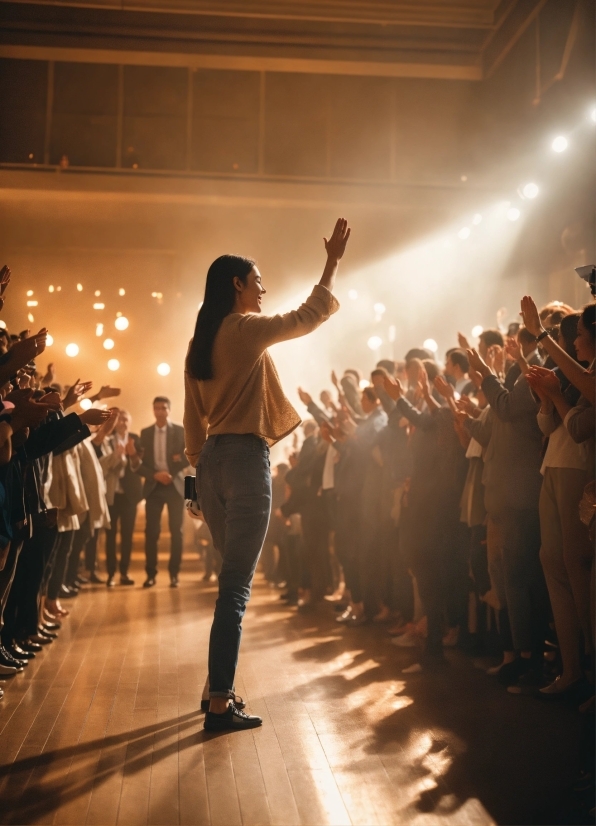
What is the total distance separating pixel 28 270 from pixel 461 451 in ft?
31.1

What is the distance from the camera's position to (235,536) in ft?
9.97

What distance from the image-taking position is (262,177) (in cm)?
1105

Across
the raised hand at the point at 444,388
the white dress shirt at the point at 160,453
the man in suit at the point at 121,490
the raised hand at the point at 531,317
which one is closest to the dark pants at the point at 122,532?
the man in suit at the point at 121,490

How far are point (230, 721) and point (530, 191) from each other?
24.2 ft

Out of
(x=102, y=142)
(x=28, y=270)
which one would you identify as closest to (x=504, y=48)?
(x=102, y=142)

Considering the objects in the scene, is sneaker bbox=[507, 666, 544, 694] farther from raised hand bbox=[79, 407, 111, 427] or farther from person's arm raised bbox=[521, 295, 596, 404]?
raised hand bbox=[79, 407, 111, 427]

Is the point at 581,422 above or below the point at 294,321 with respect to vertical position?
below

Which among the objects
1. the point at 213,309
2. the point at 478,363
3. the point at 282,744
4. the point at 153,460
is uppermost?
the point at 213,309

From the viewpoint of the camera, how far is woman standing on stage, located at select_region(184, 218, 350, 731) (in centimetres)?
304

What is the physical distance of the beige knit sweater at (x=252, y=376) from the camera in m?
3.02

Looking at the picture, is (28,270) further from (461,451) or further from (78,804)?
(78,804)

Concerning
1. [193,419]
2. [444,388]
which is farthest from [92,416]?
[444,388]

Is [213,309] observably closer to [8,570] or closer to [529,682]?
[8,570]

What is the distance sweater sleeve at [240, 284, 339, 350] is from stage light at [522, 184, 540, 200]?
6606 mm
